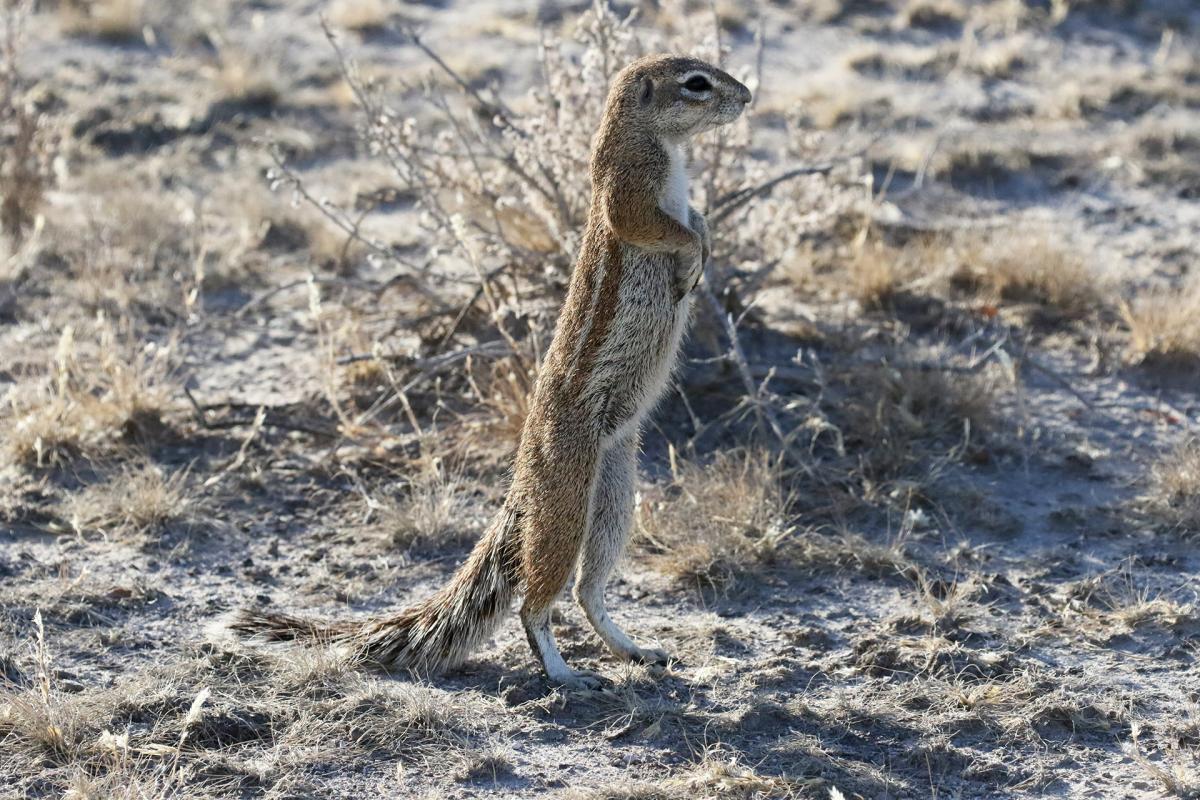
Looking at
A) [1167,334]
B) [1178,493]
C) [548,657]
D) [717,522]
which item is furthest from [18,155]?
Result: [1178,493]

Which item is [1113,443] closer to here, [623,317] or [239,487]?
[623,317]

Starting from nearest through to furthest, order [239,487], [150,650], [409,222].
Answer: [150,650], [239,487], [409,222]

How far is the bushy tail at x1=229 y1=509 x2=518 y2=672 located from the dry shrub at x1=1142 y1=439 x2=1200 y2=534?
2.81 metres

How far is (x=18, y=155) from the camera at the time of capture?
9078 millimetres

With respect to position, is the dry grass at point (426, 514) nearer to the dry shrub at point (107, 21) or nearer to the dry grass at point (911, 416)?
the dry grass at point (911, 416)

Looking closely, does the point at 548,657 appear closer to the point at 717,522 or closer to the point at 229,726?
the point at 229,726

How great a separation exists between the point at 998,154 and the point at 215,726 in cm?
741

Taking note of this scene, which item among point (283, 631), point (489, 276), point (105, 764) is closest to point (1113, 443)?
point (489, 276)

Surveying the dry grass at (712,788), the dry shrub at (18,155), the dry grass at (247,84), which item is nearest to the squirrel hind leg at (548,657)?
the dry grass at (712,788)

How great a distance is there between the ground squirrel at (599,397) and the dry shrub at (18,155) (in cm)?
534

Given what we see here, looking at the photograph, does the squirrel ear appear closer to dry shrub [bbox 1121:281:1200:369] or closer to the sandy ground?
the sandy ground

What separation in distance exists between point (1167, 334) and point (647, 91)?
12.4 ft

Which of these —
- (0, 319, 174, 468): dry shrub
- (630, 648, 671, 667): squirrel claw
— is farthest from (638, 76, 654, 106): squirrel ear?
(0, 319, 174, 468): dry shrub

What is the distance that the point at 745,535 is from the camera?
5777 millimetres
